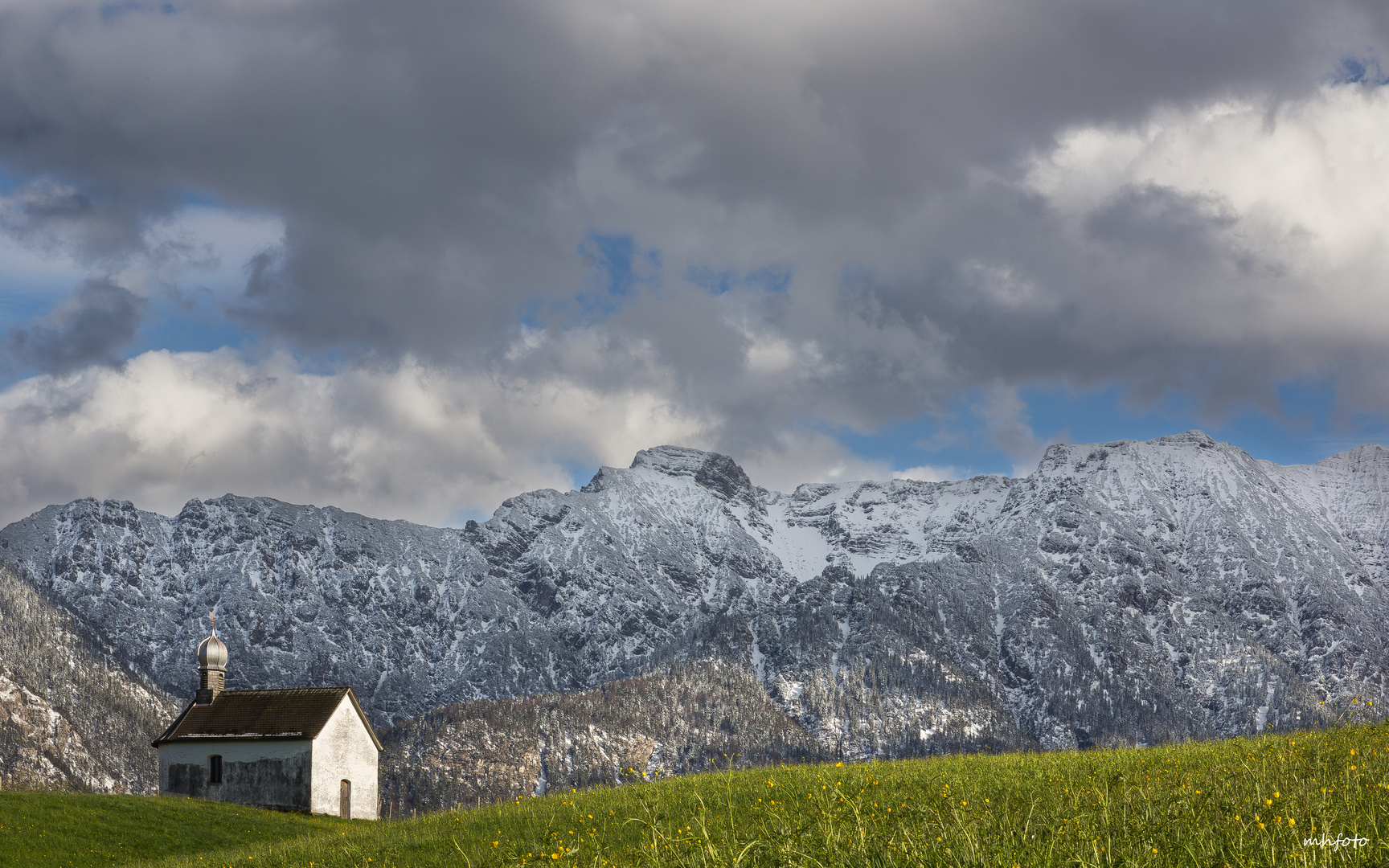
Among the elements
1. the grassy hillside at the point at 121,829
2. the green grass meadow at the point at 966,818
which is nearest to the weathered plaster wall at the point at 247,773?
the grassy hillside at the point at 121,829

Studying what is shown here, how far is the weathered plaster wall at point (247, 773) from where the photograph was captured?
64.5 metres

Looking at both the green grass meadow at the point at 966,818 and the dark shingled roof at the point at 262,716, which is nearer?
the green grass meadow at the point at 966,818

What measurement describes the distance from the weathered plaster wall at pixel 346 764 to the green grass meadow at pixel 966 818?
3763 centimetres

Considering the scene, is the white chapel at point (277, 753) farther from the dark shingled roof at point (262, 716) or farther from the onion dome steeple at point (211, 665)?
the onion dome steeple at point (211, 665)

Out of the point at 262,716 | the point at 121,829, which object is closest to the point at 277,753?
the point at 262,716

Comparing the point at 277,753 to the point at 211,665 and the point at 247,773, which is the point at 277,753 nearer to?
the point at 247,773

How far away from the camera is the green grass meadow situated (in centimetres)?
1088

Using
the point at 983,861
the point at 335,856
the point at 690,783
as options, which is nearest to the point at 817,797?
the point at 983,861

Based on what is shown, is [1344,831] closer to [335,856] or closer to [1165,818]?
[1165,818]

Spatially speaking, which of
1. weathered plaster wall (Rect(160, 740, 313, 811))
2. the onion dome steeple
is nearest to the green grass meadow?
weathered plaster wall (Rect(160, 740, 313, 811))

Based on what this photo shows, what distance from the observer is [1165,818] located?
1211 cm

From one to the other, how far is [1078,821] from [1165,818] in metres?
0.94

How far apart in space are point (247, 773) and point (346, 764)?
5.74m

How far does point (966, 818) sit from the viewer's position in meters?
13.6
